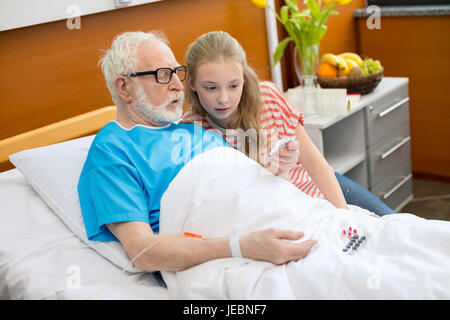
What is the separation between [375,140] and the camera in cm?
271

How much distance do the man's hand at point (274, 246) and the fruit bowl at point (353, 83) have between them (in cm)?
148

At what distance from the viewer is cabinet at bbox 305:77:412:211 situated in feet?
8.51

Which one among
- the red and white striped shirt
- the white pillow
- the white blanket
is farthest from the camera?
the red and white striped shirt

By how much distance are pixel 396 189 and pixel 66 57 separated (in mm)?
1816

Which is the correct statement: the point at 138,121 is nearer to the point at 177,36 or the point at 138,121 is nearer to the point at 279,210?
the point at 279,210

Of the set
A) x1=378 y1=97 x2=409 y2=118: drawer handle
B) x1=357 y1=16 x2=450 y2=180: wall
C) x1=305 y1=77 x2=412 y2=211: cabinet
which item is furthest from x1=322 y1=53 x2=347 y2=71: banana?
x1=357 y1=16 x2=450 y2=180: wall

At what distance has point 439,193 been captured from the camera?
3156 mm

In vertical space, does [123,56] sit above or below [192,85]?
above

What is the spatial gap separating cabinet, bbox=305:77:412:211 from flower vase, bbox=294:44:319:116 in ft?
0.19

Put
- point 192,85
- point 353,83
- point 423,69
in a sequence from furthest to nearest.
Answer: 1. point 423,69
2. point 353,83
3. point 192,85

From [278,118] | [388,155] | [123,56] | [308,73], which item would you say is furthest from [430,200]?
[123,56]

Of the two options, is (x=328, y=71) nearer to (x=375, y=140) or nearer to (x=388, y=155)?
(x=375, y=140)

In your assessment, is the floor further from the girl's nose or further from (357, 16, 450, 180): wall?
the girl's nose

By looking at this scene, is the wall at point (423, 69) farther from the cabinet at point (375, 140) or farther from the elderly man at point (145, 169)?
the elderly man at point (145, 169)
